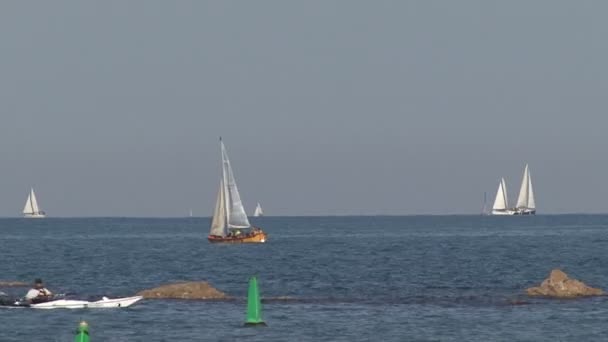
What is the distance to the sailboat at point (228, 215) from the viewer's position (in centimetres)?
17225

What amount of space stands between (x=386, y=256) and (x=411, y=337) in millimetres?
87751

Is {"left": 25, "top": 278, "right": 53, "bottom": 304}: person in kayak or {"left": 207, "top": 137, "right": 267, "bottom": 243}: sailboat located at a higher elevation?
{"left": 207, "top": 137, "right": 267, "bottom": 243}: sailboat

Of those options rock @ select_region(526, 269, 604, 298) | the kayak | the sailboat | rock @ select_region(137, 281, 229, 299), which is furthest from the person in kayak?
the sailboat

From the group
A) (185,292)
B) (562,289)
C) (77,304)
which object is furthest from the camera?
(562,289)

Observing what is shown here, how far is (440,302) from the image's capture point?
263 ft

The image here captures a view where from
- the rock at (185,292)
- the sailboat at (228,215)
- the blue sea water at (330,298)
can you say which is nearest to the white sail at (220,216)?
the sailboat at (228,215)

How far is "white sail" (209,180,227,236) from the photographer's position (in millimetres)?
171750

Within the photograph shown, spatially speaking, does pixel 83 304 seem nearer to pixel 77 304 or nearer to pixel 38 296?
pixel 77 304

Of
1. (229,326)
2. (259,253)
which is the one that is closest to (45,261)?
(259,253)

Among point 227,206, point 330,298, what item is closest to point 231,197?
point 227,206

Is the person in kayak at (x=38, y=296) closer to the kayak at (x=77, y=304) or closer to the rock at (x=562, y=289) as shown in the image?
the kayak at (x=77, y=304)

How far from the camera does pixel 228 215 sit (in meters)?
175

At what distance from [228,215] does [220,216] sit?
3.40ft

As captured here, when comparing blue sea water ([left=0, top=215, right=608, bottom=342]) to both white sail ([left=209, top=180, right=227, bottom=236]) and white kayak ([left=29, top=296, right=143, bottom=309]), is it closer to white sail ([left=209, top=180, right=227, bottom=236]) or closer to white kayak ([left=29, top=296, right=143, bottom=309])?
white kayak ([left=29, top=296, right=143, bottom=309])
